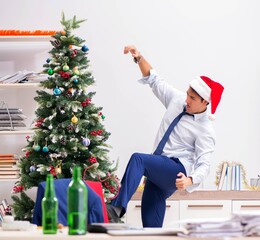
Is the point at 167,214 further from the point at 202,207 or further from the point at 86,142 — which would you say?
the point at 86,142

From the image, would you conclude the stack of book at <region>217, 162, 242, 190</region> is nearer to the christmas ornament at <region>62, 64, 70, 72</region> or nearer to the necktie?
the necktie

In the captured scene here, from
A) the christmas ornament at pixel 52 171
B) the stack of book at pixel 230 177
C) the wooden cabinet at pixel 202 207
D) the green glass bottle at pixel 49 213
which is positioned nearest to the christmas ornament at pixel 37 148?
the christmas ornament at pixel 52 171

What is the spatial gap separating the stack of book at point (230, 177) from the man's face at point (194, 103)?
121 centimetres

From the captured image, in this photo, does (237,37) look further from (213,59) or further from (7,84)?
(7,84)

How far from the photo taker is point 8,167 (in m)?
6.00

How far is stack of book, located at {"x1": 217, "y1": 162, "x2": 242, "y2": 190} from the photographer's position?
20.1 feet

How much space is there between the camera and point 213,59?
6.54m

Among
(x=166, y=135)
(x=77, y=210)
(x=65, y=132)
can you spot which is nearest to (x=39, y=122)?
(x=65, y=132)

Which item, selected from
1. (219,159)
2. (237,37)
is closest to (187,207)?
(219,159)

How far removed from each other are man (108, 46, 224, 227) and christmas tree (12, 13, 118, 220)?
484 mm

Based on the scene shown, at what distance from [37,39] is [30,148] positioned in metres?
1.13

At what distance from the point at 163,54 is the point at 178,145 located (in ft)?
5.20

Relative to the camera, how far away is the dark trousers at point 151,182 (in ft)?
15.4

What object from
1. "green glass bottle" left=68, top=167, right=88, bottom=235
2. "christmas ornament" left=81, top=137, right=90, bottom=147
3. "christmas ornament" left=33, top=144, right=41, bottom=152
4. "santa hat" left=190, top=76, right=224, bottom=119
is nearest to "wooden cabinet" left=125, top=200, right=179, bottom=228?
"christmas ornament" left=81, top=137, right=90, bottom=147
